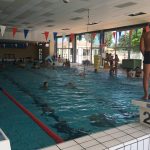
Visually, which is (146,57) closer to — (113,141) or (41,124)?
(113,141)

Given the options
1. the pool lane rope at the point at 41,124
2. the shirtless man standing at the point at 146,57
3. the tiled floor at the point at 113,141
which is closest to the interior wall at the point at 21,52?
the pool lane rope at the point at 41,124

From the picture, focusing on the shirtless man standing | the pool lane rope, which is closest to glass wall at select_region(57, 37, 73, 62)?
the pool lane rope

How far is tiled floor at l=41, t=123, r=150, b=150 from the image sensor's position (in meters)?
1.73

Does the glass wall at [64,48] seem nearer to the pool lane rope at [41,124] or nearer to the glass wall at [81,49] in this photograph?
the glass wall at [81,49]

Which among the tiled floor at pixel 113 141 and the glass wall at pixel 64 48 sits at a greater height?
the glass wall at pixel 64 48

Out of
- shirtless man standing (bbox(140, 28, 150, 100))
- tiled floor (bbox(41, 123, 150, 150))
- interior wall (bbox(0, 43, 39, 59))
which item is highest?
interior wall (bbox(0, 43, 39, 59))

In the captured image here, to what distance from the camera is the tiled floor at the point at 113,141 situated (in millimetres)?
1735

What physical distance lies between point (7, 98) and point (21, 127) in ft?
8.55

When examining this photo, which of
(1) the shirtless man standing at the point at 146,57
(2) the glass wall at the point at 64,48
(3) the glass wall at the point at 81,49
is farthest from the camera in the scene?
(2) the glass wall at the point at 64,48

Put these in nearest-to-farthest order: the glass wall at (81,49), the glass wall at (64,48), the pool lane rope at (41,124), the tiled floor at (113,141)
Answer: the tiled floor at (113,141)
the pool lane rope at (41,124)
the glass wall at (81,49)
the glass wall at (64,48)

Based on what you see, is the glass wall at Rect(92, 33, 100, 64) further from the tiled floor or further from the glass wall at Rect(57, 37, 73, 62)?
the tiled floor

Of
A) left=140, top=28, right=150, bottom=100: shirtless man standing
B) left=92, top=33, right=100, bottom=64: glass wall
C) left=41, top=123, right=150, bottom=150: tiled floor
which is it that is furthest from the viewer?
left=92, top=33, right=100, bottom=64: glass wall

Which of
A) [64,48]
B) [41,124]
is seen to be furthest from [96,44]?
[41,124]

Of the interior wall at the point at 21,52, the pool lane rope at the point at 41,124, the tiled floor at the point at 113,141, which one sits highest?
the interior wall at the point at 21,52
